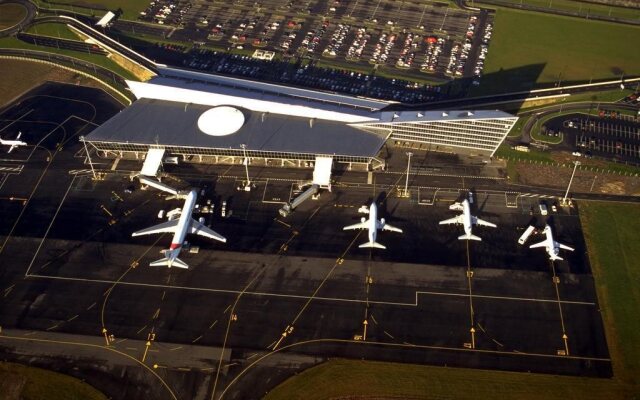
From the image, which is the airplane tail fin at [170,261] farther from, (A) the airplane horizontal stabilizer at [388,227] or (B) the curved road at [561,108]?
(B) the curved road at [561,108]

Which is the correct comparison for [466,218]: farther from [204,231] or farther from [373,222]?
[204,231]

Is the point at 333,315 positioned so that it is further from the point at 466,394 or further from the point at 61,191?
the point at 61,191

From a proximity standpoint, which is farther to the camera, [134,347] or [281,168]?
[281,168]

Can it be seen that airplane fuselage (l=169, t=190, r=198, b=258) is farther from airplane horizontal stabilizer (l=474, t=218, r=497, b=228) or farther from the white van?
the white van

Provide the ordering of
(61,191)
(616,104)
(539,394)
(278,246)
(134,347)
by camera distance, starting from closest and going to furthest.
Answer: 1. (539,394)
2. (134,347)
3. (278,246)
4. (61,191)
5. (616,104)

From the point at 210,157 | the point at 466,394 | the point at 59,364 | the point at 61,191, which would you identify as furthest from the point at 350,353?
the point at 61,191

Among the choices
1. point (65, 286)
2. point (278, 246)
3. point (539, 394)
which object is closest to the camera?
point (539, 394)

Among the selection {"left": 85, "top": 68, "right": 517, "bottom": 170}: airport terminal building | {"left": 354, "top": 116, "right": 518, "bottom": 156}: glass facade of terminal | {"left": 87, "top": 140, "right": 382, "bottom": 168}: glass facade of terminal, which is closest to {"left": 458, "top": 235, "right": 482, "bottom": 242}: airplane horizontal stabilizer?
{"left": 85, "top": 68, "right": 517, "bottom": 170}: airport terminal building
